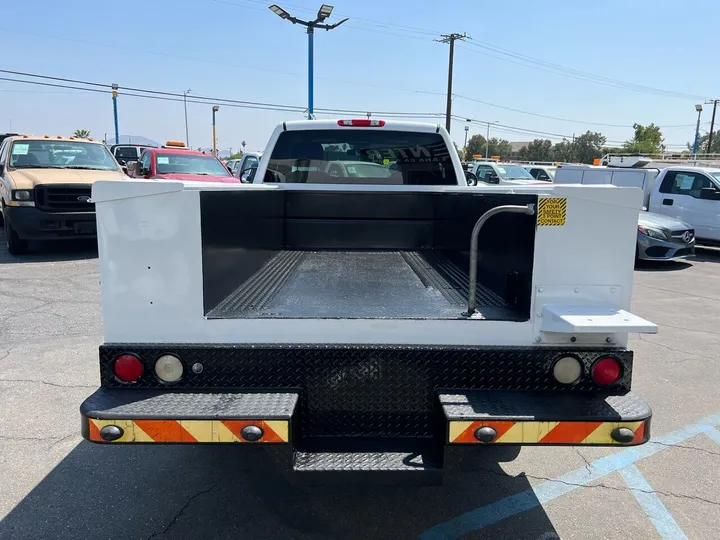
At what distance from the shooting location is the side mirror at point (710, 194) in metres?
12.6

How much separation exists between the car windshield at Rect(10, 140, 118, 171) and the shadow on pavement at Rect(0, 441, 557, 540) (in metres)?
9.36

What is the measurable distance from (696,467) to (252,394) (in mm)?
2887

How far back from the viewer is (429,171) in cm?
528

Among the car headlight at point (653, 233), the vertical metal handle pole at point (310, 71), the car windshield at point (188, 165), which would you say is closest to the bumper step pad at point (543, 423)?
the car headlight at point (653, 233)

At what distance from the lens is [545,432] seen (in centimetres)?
229

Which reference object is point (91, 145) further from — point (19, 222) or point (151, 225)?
point (151, 225)

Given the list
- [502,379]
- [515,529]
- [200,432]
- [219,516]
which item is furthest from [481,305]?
[219,516]

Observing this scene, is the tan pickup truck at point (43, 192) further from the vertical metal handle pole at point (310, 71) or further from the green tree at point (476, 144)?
the green tree at point (476, 144)

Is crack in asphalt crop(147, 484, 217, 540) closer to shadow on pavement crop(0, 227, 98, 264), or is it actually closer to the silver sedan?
shadow on pavement crop(0, 227, 98, 264)

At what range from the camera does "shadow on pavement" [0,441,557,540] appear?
2.85m

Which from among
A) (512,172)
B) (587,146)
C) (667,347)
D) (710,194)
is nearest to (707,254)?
(710,194)

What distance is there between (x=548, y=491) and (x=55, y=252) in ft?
34.8

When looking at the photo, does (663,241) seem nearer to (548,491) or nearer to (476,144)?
(548,491)

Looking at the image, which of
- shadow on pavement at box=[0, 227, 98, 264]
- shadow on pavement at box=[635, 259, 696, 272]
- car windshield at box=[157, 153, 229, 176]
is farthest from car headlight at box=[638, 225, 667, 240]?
shadow on pavement at box=[0, 227, 98, 264]
